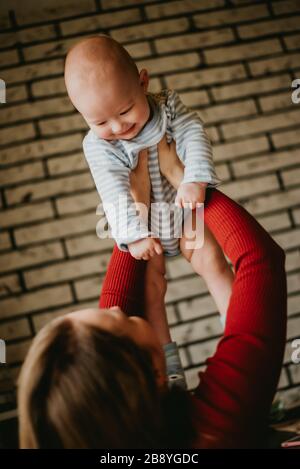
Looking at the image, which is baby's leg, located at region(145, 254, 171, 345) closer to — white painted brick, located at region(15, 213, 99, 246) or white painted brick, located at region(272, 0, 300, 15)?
white painted brick, located at region(15, 213, 99, 246)

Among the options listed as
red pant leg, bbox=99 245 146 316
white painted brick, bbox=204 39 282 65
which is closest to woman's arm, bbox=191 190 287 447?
red pant leg, bbox=99 245 146 316

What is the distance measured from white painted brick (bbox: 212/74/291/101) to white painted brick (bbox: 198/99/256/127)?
0.05 m

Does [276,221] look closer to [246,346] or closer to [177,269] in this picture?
[177,269]

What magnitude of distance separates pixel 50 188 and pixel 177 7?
4.08 feet

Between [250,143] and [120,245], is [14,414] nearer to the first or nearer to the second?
[120,245]

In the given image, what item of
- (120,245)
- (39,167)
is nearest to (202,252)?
(120,245)

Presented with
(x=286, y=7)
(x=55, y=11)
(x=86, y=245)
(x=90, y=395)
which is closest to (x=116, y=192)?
(x=90, y=395)

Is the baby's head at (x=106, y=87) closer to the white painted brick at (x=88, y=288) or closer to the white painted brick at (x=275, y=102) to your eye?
the white painted brick at (x=88, y=288)

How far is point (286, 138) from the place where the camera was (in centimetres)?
260

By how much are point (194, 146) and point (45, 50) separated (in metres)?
1.80

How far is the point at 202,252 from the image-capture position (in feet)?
3.68

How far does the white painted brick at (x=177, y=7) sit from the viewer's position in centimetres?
254

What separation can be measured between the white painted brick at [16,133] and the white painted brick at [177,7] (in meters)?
0.92

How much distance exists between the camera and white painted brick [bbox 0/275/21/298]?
244cm
